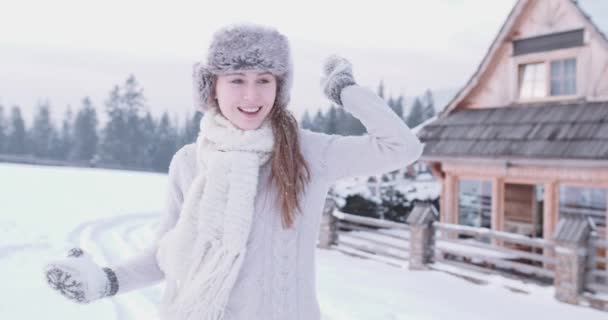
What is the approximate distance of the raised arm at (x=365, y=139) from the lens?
2.00 m

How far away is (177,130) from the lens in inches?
2207

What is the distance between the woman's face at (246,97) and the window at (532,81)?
9.90m

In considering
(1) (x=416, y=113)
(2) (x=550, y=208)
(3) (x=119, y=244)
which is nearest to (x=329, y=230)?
(3) (x=119, y=244)

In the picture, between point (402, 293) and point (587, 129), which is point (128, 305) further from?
point (587, 129)

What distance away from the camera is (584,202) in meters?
9.86

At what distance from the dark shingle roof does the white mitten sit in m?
8.48

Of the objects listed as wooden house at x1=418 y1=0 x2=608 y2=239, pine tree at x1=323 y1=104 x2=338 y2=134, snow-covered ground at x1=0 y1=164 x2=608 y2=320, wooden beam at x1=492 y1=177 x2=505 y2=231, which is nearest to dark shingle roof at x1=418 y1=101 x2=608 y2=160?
wooden house at x1=418 y1=0 x2=608 y2=239

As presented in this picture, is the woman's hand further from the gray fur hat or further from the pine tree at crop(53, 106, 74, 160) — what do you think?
the pine tree at crop(53, 106, 74, 160)

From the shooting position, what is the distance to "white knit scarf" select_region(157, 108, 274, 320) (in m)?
1.97

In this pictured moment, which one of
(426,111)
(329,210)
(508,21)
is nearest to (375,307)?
(329,210)

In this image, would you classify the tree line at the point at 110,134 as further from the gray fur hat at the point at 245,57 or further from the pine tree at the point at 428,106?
the gray fur hat at the point at 245,57

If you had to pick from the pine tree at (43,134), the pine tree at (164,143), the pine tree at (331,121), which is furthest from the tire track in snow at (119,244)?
the pine tree at (43,134)

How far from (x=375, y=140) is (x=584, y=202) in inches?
359

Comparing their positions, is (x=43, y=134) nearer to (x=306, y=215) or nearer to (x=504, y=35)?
(x=504, y=35)
